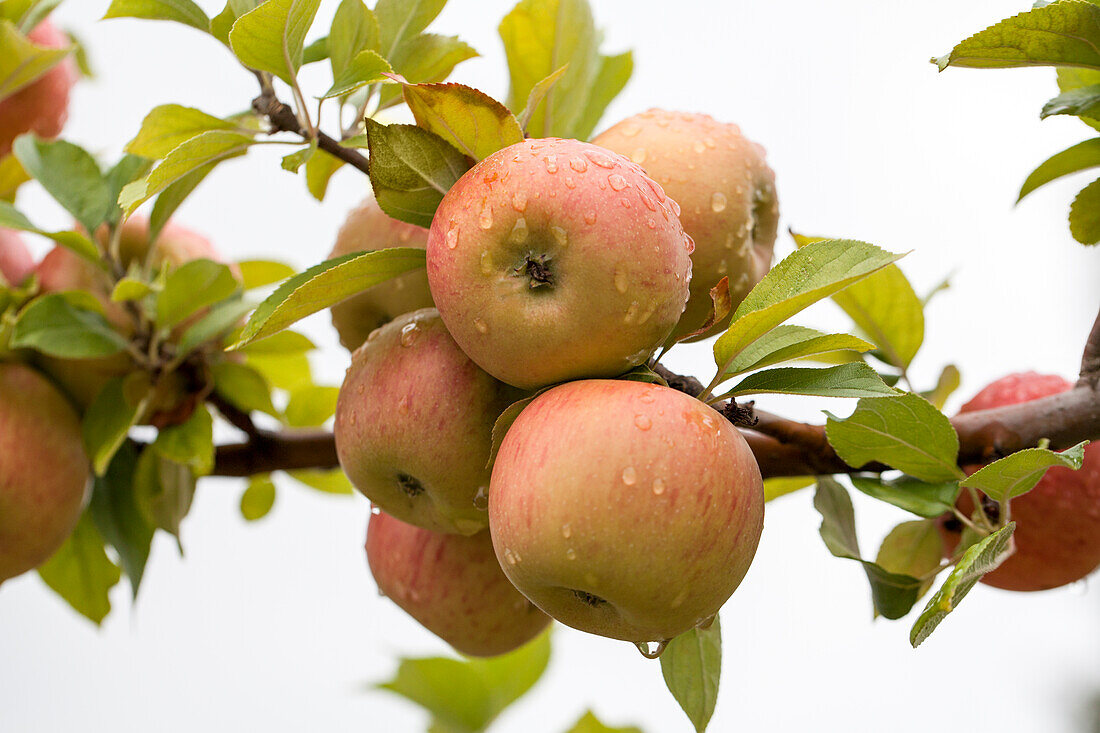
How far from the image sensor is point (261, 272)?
2.50 ft

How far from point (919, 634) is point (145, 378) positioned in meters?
0.48

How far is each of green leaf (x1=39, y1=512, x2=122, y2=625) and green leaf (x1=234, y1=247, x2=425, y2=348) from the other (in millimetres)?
391

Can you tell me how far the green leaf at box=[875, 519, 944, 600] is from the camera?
1.83 ft

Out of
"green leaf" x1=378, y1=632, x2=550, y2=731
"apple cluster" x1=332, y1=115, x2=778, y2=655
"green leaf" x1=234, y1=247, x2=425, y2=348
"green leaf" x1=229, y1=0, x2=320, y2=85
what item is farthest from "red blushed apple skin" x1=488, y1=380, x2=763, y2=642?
"green leaf" x1=378, y1=632, x2=550, y2=731

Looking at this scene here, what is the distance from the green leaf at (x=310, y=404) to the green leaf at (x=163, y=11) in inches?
12.5

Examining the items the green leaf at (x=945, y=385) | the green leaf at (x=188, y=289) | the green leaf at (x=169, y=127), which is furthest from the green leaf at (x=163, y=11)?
the green leaf at (x=945, y=385)

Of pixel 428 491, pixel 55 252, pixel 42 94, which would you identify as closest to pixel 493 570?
pixel 428 491

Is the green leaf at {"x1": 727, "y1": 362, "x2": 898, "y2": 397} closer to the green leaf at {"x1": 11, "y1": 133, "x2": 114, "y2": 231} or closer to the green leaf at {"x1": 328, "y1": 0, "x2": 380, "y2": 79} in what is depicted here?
the green leaf at {"x1": 328, "y1": 0, "x2": 380, "y2": 79}

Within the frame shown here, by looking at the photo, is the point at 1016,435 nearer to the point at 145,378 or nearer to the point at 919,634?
the point at 919,634

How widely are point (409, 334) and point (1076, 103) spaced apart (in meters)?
0.32

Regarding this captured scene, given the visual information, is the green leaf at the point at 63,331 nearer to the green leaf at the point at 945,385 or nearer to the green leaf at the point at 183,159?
the green leaf at the point at 183,159

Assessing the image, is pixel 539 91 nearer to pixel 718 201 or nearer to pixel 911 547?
pixel 718 201

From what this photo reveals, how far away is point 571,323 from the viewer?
1.17ft

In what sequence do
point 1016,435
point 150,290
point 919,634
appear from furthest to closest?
point 150,290 < point 1016,435 < point 919,634
